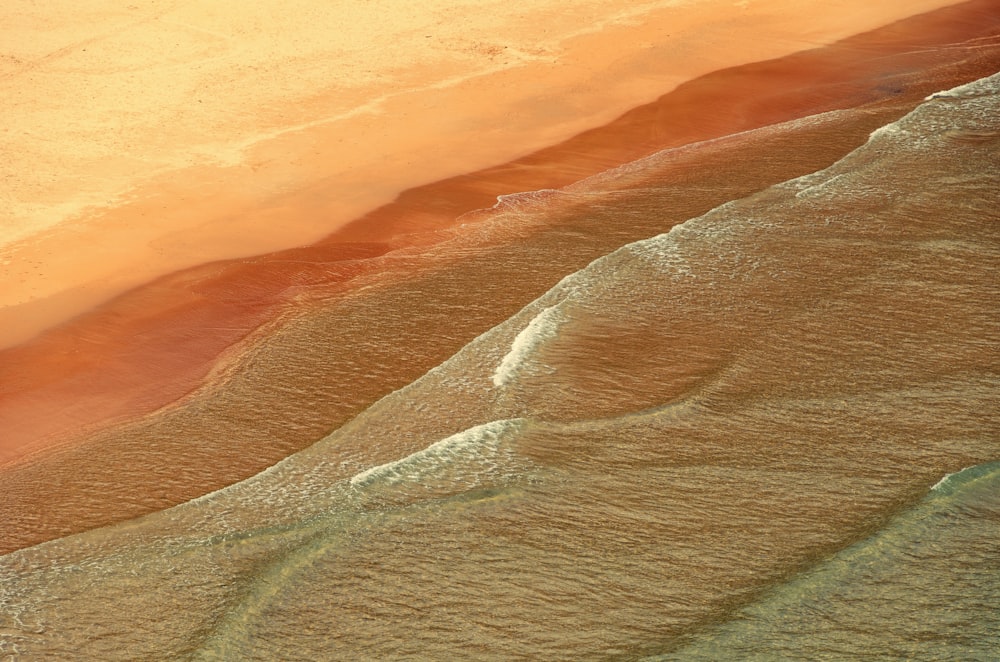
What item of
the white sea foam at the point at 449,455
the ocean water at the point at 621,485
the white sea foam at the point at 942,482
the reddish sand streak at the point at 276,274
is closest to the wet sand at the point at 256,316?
the reddish sand streak at the point at 276,274

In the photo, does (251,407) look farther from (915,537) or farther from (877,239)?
(877,239)

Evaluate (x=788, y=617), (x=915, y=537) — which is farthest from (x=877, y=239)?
(x=788, y=617)

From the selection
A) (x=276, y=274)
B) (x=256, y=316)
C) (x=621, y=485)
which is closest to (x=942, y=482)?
(x=621, y=485)

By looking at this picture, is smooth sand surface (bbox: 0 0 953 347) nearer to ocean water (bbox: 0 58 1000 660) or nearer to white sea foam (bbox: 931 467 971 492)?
ocean water (bbox: 0 58 1000 660)

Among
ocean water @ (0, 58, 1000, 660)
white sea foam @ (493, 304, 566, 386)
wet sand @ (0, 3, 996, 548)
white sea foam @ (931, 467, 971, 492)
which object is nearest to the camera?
ocean water @ (0, 58, 1000, 660)

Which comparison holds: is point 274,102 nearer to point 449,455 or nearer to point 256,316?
point 256,316

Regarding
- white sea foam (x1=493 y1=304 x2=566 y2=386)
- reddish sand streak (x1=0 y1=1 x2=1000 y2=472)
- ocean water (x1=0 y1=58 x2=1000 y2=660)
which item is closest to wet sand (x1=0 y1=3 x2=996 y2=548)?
reddish sand streak (x1=0 y1=1 x2=1000 y2=472)
